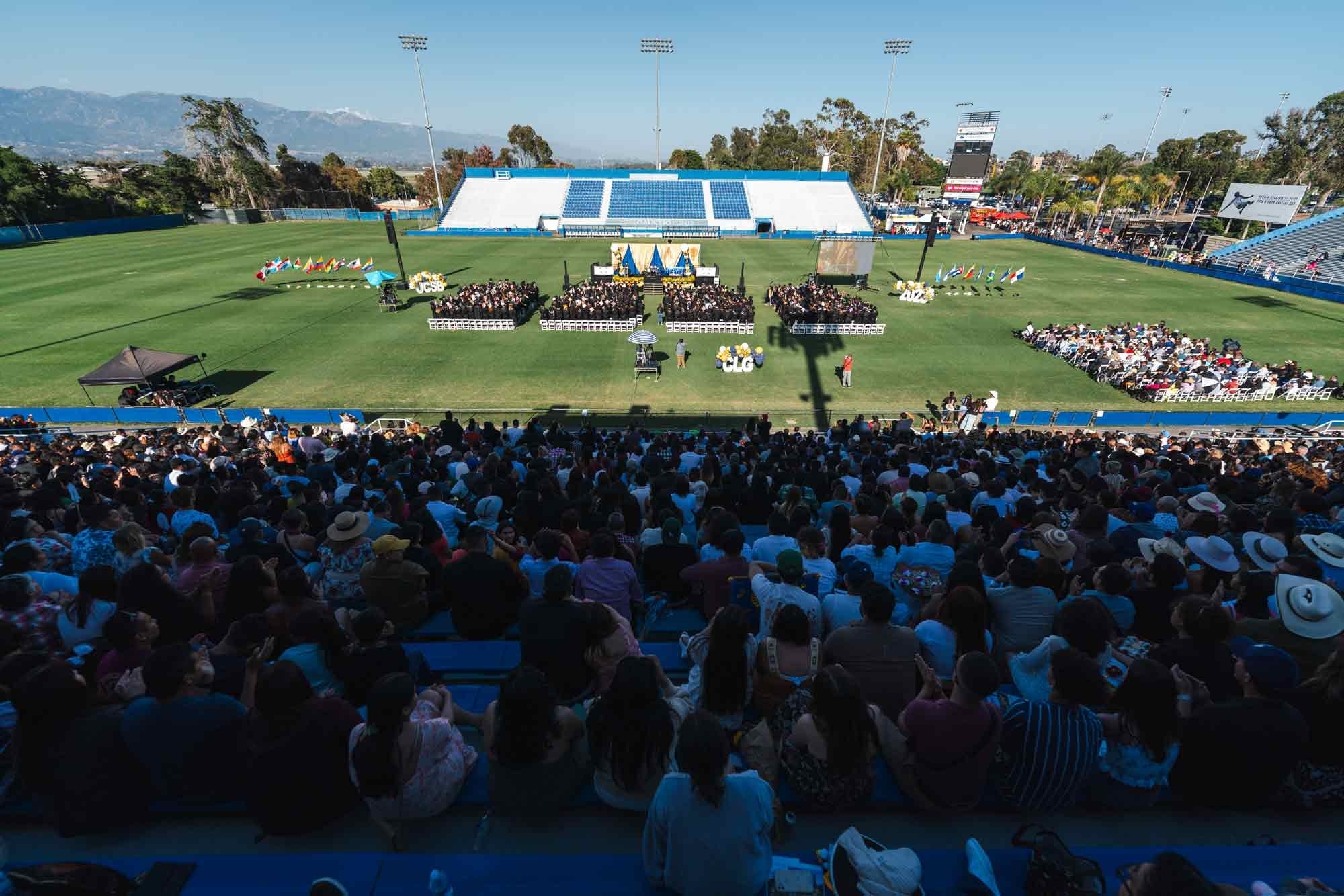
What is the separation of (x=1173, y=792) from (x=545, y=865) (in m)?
4.10

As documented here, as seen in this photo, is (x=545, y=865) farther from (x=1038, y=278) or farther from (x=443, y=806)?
(x=1038, y=278)

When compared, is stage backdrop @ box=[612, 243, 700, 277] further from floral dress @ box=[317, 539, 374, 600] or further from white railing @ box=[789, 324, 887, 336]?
floral dress @ box=[317, 539, 374, 600]

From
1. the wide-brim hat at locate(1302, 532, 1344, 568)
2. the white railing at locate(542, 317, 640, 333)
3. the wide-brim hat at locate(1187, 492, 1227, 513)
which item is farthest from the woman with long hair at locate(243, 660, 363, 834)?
the white railing at locate(542, 317, 640, 333)

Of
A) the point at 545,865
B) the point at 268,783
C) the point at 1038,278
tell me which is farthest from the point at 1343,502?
the point at 1038,278

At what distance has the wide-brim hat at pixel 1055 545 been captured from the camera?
5.86 meters

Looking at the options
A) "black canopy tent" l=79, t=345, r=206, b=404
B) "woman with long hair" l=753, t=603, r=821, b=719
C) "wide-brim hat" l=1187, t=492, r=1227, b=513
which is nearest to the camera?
"woman with long hair" l=753, t=603, r=821, b=719

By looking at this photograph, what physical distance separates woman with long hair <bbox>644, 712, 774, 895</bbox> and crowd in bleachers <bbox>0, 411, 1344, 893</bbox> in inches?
0.6

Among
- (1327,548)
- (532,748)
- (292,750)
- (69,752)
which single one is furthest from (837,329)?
(69,752)

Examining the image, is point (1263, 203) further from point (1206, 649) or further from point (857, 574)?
point (857, 574)

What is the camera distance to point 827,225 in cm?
6525

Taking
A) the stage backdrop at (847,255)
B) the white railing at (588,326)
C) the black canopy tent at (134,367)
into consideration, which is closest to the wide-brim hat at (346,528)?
the black canopy tent at (134,367)

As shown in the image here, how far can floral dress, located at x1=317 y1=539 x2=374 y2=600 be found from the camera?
18.7 ft

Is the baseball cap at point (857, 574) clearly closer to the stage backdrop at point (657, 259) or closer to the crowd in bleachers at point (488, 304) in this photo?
the crowd in bleachers at point (488, 304)

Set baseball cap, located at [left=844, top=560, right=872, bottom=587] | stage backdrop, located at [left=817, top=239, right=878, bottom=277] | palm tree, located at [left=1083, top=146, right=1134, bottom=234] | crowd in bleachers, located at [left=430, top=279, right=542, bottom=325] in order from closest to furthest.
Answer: baseball cap, located at [left=844, top=560, right=872, bottom=587]
crowd in bleachers, located at [left=430, top=279, right=542, bottom=325]
stage backdrop, located at [left=817, top=239, right=878, bottom=277]
palm tree, located at [left=1083, top=146, right=1134, bottom=234]
